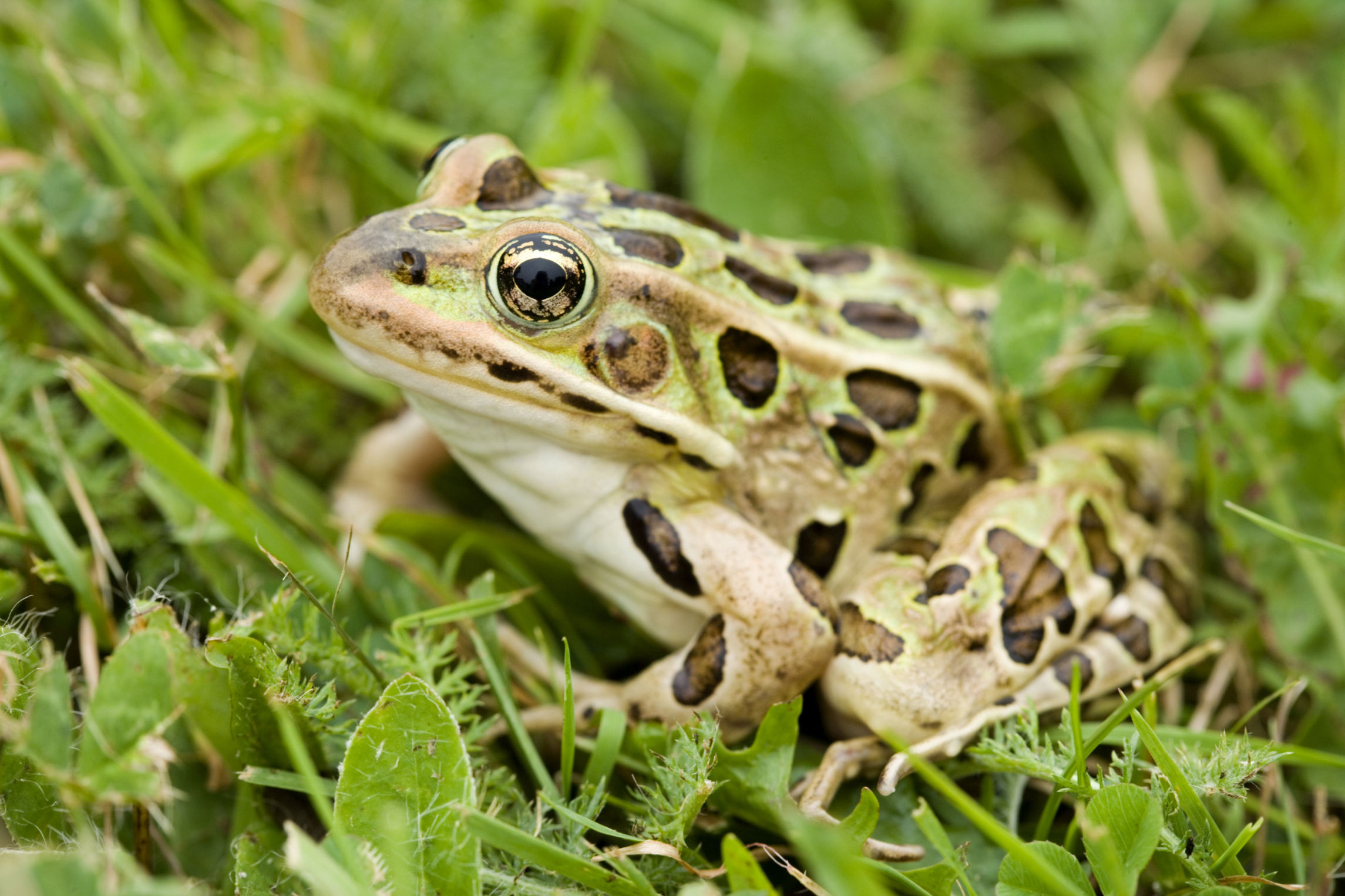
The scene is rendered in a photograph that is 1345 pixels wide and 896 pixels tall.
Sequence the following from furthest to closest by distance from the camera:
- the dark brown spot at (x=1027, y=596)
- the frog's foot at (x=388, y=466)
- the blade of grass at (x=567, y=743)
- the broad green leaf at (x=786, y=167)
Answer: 1. the broad green leaf at (x=786, y=167)
2. the frog's foot at (x=388, y=466)
3. the dark brown spot at (x=1027, y=596)
4. the blade of grass at (x=567, y=743)

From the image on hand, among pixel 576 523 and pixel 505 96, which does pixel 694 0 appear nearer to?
pixel 505 96

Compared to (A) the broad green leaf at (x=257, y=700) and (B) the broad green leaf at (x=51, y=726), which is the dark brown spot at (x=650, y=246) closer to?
(A) the broad green leaf at (x=257, y=700)

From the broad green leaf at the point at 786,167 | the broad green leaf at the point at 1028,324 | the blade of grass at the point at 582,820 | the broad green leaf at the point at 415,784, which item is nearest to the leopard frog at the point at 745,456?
the broad green leaf at the point at 1028,324

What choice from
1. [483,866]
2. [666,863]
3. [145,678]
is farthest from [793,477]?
[145,678]

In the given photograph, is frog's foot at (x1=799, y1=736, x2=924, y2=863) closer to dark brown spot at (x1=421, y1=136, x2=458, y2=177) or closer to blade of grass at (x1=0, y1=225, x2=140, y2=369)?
dark brown spot at (x1=421, y1=136, x2=458, y2=177)

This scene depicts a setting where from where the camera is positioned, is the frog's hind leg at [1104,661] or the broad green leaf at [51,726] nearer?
the broad green leaf at [51,726]

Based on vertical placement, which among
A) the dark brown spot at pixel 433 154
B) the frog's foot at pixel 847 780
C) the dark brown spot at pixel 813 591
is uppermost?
the dark brown spot at pixel 433 154

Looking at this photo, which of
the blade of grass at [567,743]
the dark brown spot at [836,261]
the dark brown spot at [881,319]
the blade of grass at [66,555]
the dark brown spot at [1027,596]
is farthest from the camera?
the dark brown spot at [836,261]
